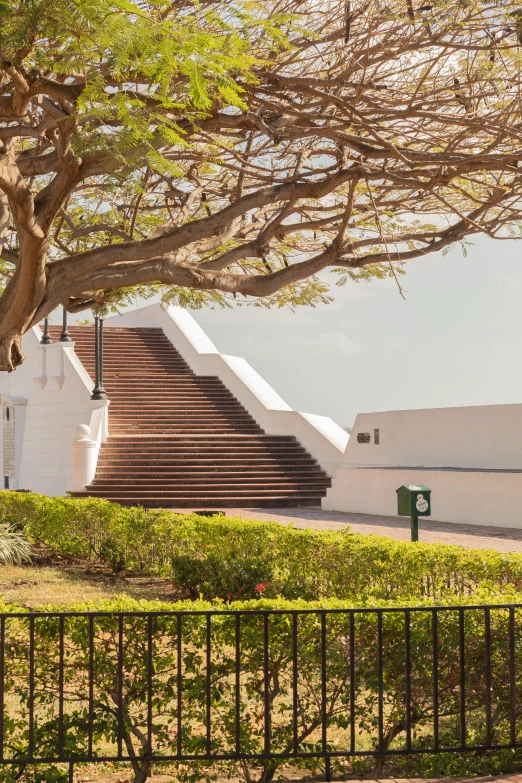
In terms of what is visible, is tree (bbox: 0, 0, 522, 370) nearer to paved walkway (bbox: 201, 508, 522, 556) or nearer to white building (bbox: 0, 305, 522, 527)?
paved walkway (bbox: 201, 508, 522, 556)

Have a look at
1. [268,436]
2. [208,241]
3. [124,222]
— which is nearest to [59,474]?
[268,436]

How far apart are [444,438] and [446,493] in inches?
88.6

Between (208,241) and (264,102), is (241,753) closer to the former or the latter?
(264,102)

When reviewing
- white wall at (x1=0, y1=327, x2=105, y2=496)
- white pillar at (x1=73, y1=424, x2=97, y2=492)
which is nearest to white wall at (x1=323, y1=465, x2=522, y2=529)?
Answer: white pillar at (x1=73, y1=424, x2=97, y2=492)

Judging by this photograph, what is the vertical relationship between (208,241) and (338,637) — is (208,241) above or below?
above

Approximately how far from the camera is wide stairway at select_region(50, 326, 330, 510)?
20297 mm

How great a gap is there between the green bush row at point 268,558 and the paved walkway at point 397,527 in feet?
6.54

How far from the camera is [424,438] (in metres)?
19.0

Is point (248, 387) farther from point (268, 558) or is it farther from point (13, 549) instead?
point (268, 558)

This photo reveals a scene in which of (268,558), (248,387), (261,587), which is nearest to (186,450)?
(248,387)

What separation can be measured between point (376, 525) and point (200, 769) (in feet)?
36.2

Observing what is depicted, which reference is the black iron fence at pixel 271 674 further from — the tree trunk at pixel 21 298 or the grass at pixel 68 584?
the grass at pixel 68 584

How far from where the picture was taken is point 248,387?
25.8 meters

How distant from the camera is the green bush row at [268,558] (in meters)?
8.41
